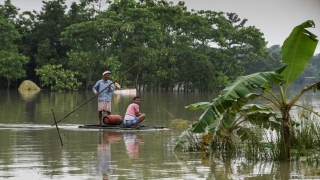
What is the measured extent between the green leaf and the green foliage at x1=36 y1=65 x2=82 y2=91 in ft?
179

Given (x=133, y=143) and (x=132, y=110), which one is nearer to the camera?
(x=133, y=143)

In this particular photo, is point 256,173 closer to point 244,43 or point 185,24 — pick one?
point 185,24

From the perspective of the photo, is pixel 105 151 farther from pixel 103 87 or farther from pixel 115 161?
pixel 103 87

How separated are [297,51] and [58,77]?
5579 cm

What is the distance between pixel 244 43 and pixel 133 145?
218 ft

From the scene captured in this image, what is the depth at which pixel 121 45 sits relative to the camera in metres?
67.2

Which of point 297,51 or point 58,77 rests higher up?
point 58,77

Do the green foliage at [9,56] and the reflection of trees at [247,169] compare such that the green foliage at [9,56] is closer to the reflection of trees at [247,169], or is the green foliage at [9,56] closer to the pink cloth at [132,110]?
the pink cloth at [132,110]

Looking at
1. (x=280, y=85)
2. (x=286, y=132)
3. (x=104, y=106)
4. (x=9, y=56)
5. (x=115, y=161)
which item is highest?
(x=9, y=56)

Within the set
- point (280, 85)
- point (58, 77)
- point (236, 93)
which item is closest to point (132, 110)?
point (280, 85)

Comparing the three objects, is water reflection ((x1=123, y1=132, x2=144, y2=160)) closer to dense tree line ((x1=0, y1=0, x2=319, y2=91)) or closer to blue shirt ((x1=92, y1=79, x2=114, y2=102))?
blue shirt ((x1=92, y1=79, x2=114, y2=102))

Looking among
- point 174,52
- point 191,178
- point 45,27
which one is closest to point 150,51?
point 174,52

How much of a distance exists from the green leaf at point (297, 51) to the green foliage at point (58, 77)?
54490 millimetres

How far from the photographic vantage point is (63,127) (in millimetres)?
19500
